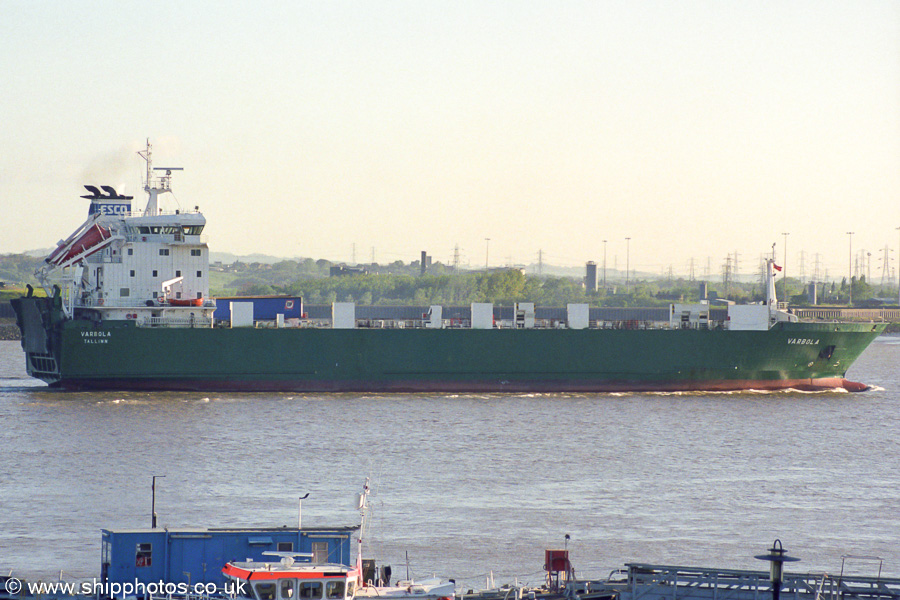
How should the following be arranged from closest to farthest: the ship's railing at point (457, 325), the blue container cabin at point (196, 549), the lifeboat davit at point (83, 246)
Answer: the blue container cabin at point (196, 549)
the lifeboat davit at point (83, 246)
the ship's railing at point (457, 325)

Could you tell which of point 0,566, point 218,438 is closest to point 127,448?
point 218,438

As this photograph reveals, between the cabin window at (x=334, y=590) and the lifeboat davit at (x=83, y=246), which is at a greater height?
the lifeboat davit at (x=83, y=246)

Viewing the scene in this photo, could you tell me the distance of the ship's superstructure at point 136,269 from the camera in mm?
38594

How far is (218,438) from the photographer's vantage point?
92.1 ft

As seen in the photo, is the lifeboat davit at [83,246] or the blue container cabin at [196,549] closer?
the blue container cabin at [196,549]

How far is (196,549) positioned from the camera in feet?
45.7

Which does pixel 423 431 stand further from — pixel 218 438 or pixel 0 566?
pixel 0 566

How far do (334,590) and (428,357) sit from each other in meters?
26.4

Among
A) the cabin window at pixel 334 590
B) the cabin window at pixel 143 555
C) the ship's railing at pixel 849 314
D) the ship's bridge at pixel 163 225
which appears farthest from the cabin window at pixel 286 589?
the ship's railing at pixel 849 314

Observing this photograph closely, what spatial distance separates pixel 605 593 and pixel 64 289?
2951 cm

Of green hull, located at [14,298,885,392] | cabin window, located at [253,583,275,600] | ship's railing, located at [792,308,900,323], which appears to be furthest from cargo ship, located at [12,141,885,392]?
ship's railing, located at [792,308,900,323]

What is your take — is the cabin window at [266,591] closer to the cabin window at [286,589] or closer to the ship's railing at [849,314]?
the cabin window at [286,589]

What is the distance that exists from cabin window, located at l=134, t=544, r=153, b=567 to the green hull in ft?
79.4

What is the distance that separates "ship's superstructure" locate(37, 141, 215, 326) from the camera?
3859cm
